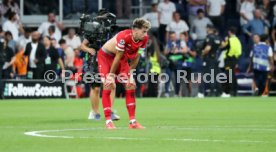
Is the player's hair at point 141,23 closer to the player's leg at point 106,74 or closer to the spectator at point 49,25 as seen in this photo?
the player's leg at point 106,74

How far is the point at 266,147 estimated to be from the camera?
13578 millimetres

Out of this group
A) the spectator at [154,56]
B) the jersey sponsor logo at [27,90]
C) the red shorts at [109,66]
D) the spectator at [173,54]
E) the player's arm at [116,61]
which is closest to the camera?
the player's arm at [116,61]

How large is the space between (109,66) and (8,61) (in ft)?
53.9

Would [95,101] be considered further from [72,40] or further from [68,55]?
[72,40]

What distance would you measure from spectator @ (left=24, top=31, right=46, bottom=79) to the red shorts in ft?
51.2

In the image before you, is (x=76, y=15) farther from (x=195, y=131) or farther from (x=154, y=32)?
(x=195, y=131)

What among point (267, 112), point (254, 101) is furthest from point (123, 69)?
point (254, 101)

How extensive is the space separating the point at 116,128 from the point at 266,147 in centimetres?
477

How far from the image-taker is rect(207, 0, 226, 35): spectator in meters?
37.8

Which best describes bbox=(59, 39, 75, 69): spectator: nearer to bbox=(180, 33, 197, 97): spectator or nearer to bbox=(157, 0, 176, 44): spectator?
bbox=(157, 0, 176, 44): spectator

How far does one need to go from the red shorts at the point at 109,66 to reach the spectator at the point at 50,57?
15.8 metres

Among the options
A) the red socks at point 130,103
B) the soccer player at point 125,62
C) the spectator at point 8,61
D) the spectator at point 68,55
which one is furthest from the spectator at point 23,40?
the red socks at point 130,103

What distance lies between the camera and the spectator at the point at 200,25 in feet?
122

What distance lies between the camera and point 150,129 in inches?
690
